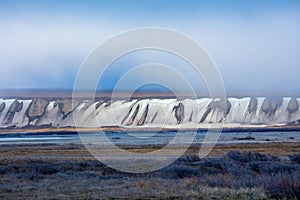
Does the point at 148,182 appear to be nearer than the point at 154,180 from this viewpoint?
Yes

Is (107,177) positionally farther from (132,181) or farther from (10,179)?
(10,179)

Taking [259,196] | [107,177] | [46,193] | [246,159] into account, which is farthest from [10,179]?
[246,159]

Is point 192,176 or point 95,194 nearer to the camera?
point 95,194

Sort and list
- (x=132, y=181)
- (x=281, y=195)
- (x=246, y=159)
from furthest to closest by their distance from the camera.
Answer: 1. (x=246, y=159)
2. (x=132, y=181)
3. (x=281, y=195)

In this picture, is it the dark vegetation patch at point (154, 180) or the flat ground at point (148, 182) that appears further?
the dark vegetation patch at point (154, 180)

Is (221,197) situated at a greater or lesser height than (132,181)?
greater

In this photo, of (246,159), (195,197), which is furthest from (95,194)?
(246,159)

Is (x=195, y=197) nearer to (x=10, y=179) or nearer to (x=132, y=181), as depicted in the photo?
(x=132, y=181)

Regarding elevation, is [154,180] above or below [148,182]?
below

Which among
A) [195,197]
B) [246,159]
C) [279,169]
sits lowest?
[246,159]

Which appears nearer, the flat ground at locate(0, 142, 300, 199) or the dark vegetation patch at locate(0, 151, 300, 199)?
the flat ground at locate(0, 142, 300, 199)

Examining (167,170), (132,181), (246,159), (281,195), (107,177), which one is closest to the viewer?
(281,195)
